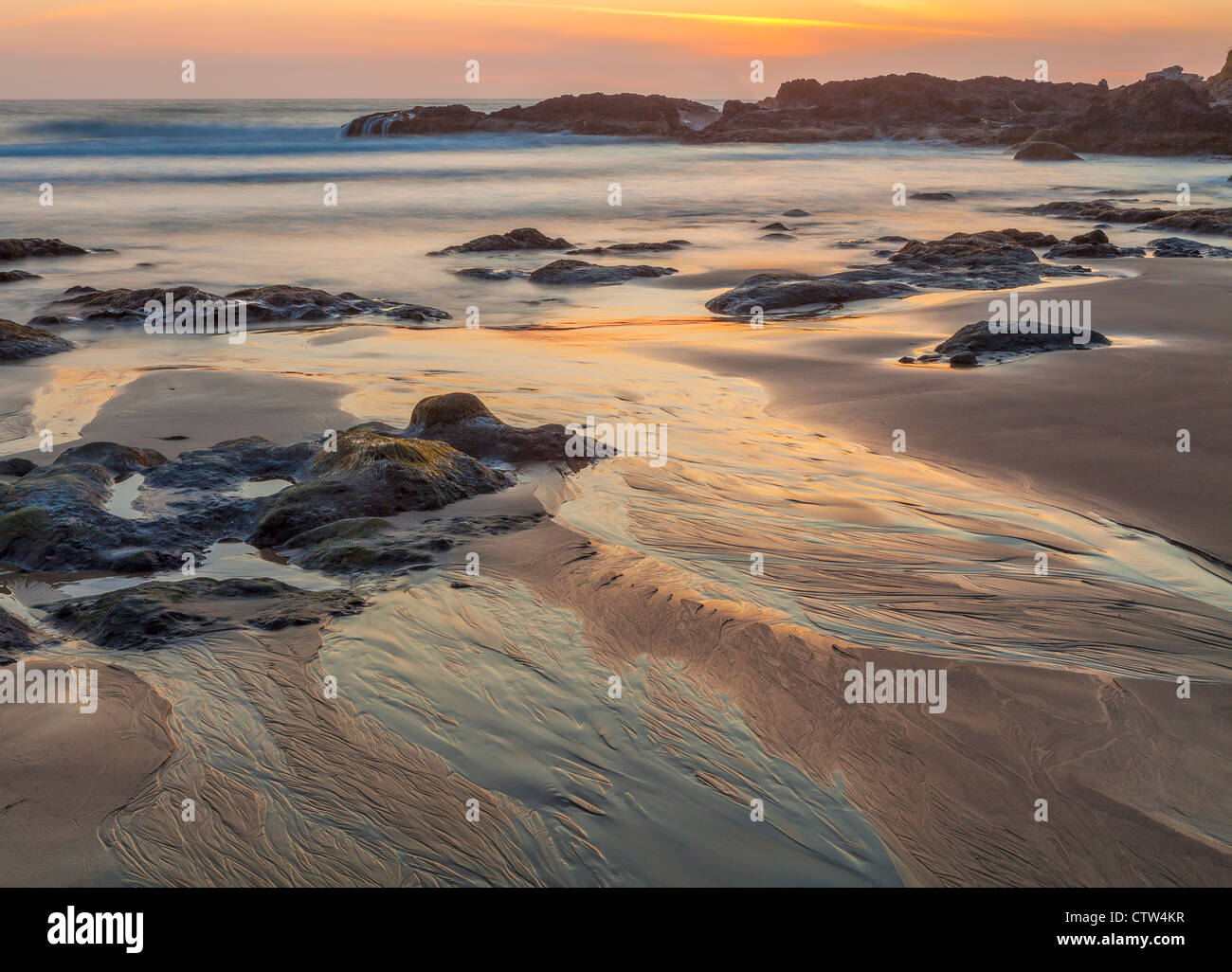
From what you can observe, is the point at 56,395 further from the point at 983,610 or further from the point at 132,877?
the point at 983,610

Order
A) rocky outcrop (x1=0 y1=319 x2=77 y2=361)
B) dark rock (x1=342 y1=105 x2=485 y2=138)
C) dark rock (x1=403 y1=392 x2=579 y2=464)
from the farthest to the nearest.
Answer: dark rock (x1=342 y1=105 x2=485 y2=138) → rocky outcrop (x1=0 y1=319 x2=77 y2=361) → dark rock (x1=403 y1=392 x2=579 y2=464)

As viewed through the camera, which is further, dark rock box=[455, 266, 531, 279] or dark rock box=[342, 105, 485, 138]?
dark rock box=[342, 105, 485, 138]

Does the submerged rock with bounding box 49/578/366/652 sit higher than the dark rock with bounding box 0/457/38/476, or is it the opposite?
the dark rock with bounding box 0/457/38/476

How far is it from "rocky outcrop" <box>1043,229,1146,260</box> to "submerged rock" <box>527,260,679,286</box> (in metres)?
5.91

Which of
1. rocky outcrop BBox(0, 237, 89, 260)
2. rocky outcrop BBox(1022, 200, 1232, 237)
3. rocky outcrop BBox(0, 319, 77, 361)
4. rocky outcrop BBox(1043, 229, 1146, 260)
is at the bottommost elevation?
rocky outcrop BBox(0, 319, 77, 361)

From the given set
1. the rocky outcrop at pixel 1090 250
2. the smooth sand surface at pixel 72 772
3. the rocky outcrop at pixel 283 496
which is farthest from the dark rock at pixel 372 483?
the rocky outcrop at pixel 1090 250

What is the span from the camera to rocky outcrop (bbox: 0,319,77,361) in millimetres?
8836

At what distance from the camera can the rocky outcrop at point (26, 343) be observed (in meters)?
8.84

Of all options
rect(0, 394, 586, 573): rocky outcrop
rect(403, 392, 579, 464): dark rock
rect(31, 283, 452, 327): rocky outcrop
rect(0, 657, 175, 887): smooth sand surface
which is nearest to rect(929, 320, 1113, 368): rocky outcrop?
rect(403, 392, 579, 464): dark rock

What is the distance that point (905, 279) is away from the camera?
13.0 metres

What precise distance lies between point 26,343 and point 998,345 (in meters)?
8.36

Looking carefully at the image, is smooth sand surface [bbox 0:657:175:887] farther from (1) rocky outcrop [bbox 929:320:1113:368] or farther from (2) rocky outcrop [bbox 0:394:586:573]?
(1) rocky outcrop [bbox 929:320:1113:368]
